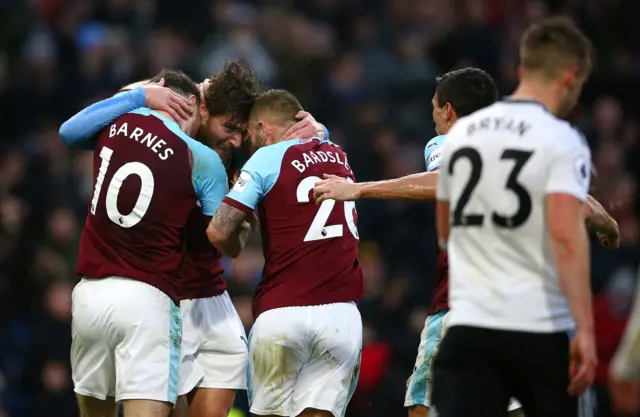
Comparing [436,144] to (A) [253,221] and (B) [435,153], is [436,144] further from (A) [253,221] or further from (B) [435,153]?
(A) [253,221]

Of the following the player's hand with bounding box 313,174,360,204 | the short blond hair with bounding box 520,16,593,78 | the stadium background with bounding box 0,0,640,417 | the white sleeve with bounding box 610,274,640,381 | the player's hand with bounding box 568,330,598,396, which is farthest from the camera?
the stadium background with bounding box 0,0,640,417

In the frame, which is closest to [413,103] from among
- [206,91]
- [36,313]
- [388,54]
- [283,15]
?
[388,54]

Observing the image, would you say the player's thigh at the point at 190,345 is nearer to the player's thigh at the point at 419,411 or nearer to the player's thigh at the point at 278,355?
the player's thigh at the point at 278,355

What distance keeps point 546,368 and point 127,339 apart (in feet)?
8.05

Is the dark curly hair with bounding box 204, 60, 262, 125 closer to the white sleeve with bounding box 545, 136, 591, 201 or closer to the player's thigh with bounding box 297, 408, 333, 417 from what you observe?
the player's thigh with bounding box 297, 408, 333, 417

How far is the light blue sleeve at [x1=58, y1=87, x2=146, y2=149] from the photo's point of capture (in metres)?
6.88

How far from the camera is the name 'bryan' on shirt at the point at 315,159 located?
686cm

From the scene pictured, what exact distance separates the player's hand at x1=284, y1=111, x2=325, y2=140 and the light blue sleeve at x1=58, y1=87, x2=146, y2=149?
2.78 feet

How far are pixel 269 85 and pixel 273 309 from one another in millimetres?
7751

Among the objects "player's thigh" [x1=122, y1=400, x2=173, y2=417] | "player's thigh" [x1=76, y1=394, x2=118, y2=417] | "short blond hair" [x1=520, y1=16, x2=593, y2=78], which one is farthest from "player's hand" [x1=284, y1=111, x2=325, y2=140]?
"short blond hair" [x1=520, y1=16, x2=593, y2=78]

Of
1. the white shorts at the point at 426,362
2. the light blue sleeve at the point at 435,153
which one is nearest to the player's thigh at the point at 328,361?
the white shorts at the point at 426,362

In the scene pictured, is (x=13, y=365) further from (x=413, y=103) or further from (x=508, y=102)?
(x=508, y=102)

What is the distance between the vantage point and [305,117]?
23.6 feet

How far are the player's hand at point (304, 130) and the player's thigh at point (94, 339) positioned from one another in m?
1.35
